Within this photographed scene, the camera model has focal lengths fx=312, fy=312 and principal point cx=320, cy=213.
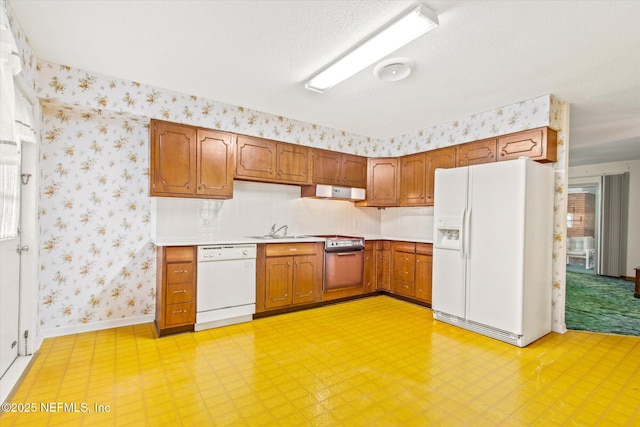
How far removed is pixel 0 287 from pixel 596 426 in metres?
3.90

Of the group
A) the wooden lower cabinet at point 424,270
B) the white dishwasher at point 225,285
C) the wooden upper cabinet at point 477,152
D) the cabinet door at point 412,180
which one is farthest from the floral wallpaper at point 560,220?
the white dishwasher at point 225,285

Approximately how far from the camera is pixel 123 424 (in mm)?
1757

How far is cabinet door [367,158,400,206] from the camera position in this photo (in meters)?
4.89

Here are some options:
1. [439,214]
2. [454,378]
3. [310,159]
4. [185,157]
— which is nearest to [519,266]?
[439,214]

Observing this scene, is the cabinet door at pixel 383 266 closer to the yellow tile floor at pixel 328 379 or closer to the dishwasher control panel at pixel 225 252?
the yellow tile floor at pixel 328 379

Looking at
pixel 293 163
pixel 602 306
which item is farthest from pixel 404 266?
pixel 602 306

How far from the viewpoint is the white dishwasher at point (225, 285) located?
3230 millimetres

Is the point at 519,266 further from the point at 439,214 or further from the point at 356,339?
the point at 356,339

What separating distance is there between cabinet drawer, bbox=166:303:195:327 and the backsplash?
0.86 meters

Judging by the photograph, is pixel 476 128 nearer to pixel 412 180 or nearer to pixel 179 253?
pixel 412 180


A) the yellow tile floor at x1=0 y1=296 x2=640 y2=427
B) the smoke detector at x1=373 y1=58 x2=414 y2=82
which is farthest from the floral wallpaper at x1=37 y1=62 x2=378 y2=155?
the yellow tile floor at x1=0 y1=296 x2=640 y2=427

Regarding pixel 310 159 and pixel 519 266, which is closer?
pixel 519 266

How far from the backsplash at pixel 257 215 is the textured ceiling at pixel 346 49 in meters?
1.21

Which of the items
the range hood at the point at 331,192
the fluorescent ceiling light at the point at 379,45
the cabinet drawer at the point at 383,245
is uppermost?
the fluorescent ceiling light at the point at 379,45
